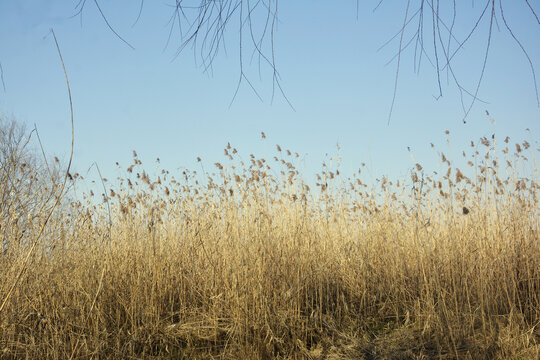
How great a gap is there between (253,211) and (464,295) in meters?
1.96

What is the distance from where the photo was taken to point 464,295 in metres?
3.55

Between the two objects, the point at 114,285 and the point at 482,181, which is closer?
the point at 114,285

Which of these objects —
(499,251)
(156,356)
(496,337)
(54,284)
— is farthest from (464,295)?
(54,284)

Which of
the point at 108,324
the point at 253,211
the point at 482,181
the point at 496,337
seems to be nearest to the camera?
the point at 496,337

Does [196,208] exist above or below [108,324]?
above

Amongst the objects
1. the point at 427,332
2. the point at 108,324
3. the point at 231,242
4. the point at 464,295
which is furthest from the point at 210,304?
the point at 464,295

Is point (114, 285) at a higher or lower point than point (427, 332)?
higher

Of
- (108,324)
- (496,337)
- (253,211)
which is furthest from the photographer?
(253,211)

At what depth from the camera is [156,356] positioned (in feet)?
10.6

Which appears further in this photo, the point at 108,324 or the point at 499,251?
the point at 499,251

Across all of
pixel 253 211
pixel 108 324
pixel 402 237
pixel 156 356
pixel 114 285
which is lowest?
pixel 156 356

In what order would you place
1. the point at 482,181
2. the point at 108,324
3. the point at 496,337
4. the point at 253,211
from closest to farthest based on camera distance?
the point at 496,337 → the point at 108,324 → the point at 253,211 → the point at 482,181

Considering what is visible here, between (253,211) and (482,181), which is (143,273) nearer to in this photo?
(253,211)

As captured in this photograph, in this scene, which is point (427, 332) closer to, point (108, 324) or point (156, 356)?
point (156, 356)
